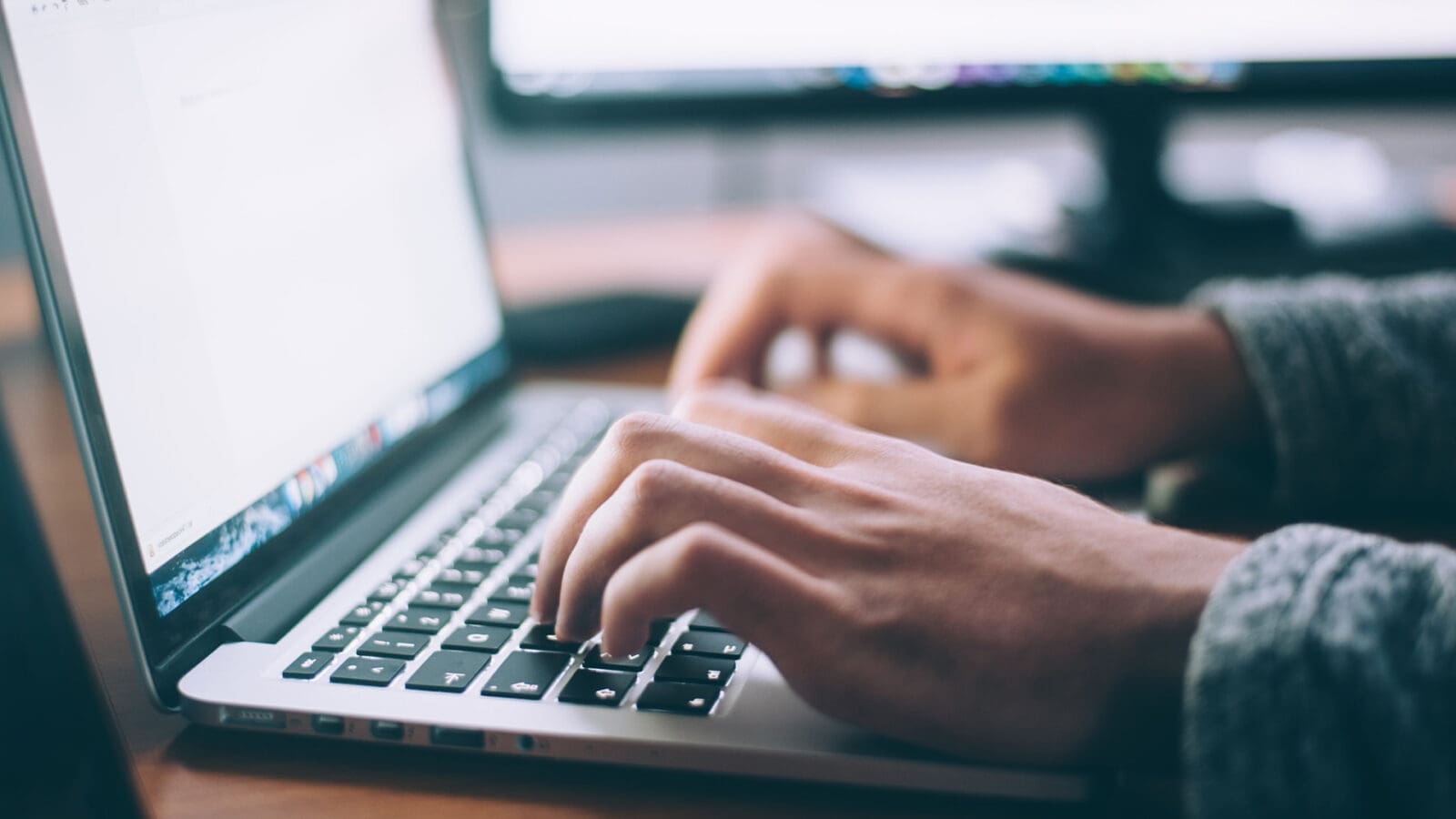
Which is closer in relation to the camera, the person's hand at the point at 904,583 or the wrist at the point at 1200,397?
the person's hand at the point at 904,583

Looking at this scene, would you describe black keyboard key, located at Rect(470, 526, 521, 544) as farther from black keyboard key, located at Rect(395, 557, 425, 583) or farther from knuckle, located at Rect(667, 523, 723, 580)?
knuckle, located at Rect(667, 523, 723, 580)

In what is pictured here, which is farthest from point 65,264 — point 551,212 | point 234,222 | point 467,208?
point 551,212

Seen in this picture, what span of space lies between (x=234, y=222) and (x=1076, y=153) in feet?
3.33

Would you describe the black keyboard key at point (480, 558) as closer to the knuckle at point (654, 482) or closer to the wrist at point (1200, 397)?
the knuckle at point (654, 482)

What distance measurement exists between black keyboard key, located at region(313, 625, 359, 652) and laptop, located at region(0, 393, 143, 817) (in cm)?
11

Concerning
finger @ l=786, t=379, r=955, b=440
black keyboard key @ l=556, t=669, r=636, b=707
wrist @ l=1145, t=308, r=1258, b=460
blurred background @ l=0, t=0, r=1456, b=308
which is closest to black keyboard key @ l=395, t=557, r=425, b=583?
black keyboard key @ l=556, t=669, r=636, b=707

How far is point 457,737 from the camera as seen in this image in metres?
0.32

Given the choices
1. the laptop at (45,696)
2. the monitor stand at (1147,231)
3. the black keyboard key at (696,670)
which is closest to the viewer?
the laptop at (45,696)

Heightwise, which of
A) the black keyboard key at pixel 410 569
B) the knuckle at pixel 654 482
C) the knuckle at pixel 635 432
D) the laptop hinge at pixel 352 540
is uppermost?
the knuckle at pixel 635 432

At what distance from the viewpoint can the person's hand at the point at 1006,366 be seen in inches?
20.6

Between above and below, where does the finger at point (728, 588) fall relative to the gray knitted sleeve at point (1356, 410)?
above

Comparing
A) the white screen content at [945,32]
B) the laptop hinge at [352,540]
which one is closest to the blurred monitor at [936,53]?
the white screen content at [945,32]

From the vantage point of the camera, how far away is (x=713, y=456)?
35 centimetres

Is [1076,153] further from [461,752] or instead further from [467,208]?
[461,752]
